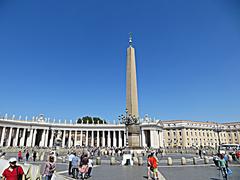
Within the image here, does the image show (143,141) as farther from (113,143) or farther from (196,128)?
(196,128)

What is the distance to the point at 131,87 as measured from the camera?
23484mm

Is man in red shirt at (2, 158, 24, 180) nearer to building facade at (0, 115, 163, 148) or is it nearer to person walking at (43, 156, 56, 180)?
person walking at (43, 156, 56, 180)

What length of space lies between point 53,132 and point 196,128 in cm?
5848

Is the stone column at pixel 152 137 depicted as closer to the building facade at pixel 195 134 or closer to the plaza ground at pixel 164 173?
the building facade at pixel 195 134

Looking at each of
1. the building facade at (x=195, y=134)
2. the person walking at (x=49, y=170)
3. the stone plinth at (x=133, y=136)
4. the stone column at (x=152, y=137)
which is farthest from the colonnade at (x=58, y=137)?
the person walking at (x=49, y=170)

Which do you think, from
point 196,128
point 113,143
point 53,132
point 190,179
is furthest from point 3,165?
point 196,128

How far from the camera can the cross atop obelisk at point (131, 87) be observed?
2275 centimetres

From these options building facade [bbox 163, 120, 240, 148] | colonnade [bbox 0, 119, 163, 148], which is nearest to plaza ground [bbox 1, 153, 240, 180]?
colonnade [bbox 0, 119, 163, 148]

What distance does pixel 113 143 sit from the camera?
7606 centimetres

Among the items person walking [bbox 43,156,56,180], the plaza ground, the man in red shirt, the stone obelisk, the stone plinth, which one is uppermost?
the stone obelisk

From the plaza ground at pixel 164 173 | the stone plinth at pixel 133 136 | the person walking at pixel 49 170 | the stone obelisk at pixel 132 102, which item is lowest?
the plaza ground at pixel 164 173

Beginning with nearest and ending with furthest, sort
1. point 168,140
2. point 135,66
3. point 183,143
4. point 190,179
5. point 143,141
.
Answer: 1. point 190,179
2. point 135,66
3. point 143,141
4. point 183,143
5. point 168,140

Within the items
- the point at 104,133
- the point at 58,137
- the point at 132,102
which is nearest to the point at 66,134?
the point at 58,137

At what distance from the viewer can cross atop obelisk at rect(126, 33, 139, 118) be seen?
74.6ft
